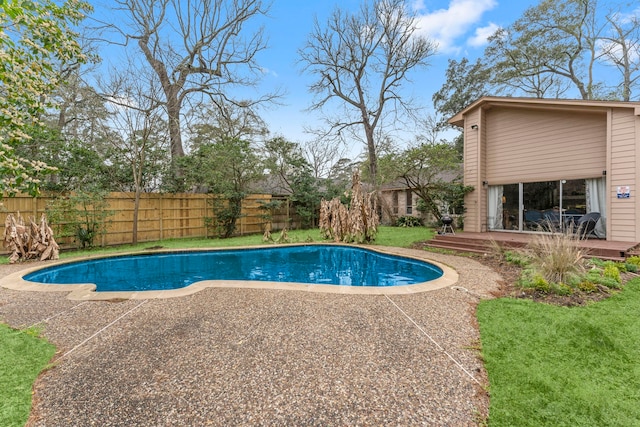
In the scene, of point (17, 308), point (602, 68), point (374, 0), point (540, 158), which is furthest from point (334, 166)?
point (17, 308)

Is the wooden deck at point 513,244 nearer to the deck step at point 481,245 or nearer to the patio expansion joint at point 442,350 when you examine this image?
the deck step at point 481,245

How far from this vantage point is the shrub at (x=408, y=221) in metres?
17.9

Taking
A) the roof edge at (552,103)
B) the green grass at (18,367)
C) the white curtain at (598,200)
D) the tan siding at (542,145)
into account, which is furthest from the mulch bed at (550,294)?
the green grass at (18,367)

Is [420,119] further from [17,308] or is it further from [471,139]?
[17,308]

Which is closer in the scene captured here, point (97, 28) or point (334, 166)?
point (97, 28)

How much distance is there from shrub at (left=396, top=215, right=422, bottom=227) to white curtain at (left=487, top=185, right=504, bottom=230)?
6210mm

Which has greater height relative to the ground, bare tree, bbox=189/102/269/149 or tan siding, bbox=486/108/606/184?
bare tree, bbox=189/102/269/149

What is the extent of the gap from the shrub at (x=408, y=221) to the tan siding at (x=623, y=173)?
9.76 meters

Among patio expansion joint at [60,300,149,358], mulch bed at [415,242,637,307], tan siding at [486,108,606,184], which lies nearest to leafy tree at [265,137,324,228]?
tan siding at [486,108,606,184]

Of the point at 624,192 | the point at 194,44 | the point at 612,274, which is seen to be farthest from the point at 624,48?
the point at 194,44

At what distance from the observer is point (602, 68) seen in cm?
1873

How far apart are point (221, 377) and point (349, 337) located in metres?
1.52

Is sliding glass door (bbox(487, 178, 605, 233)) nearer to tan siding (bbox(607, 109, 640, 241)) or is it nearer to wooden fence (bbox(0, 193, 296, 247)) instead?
tan siding (bbox(607, 109, 640, 241))

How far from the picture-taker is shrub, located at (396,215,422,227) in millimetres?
17875
